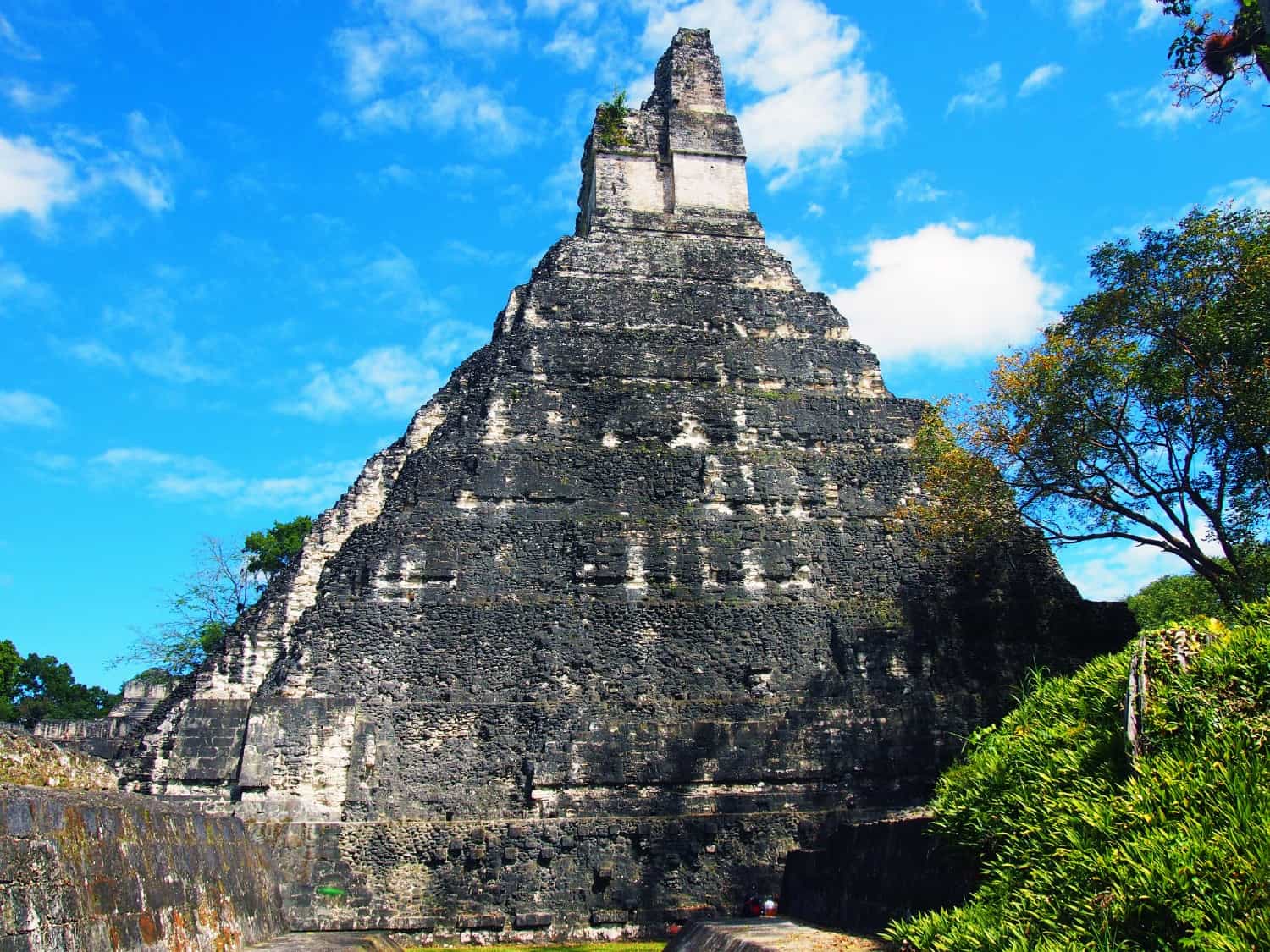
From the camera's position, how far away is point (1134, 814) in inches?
191

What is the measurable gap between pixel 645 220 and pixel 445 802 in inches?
541

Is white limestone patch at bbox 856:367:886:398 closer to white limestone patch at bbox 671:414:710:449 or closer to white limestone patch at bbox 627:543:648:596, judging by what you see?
white limestone patch at bbox 671:414:710:449

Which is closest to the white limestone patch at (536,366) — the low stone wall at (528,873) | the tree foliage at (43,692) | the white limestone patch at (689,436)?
the white limestone patch at (689,436)

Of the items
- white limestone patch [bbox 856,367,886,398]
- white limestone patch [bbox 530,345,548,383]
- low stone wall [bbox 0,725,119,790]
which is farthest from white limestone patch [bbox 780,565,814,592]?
low stone wall [bbox 0,725,119,790]

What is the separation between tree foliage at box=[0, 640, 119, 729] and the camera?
5453 centimetres

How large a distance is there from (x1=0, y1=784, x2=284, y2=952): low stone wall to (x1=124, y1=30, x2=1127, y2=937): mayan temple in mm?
5690

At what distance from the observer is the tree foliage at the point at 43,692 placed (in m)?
54.5

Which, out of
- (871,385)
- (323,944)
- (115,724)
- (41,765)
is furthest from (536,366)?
(115,724)

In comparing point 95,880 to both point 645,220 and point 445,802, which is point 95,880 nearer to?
point 445,802

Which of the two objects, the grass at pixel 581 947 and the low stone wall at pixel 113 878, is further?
the grass at pixel 581 947

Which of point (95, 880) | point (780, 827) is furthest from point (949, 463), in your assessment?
point (95, 880)

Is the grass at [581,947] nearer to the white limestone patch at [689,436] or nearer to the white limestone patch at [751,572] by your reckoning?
the white limestone patch at [751,572]

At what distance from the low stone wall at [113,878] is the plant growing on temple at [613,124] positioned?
1918 centimetres

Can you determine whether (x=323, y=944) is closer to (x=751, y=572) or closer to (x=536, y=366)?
(x=751, y=572)
